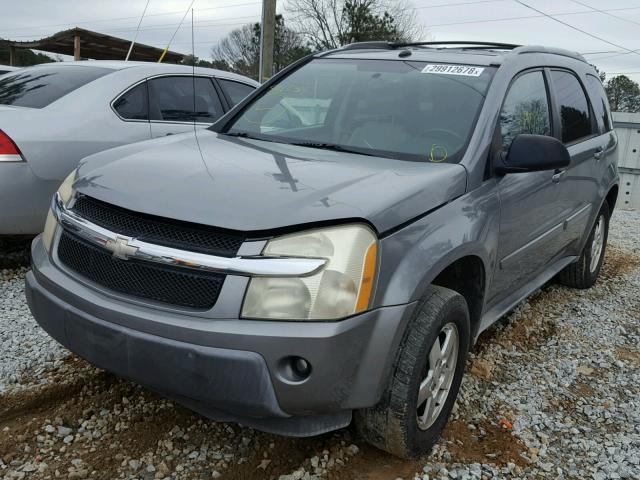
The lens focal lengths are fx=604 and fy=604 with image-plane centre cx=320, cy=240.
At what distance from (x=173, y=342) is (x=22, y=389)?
4.54 feet

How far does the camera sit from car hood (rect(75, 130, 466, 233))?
211 centimetres

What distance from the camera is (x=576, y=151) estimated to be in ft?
13.1

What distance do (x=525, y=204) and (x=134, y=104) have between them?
322cm

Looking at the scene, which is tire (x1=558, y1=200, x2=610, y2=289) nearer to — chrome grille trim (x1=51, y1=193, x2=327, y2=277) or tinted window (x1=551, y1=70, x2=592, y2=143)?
tinted window (x1=551, y1=70, x2=592, y2=143)

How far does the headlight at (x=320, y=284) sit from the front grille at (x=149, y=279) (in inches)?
6.4

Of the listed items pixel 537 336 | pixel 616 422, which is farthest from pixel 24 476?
pixel 537 336

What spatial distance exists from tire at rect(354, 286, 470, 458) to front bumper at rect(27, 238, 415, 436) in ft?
0.37

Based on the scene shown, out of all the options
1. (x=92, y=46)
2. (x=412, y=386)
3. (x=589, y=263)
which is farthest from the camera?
(x=92, y=46)

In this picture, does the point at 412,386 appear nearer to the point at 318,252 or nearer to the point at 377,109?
the point at 318,252

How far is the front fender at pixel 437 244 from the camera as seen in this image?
7.09 feet

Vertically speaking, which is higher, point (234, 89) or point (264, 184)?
point (264, 184)

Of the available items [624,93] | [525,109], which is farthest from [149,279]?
[624,93]

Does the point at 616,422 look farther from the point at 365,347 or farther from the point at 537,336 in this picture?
the point at 365,347

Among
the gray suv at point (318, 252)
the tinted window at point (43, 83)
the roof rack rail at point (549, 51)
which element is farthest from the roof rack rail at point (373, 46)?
the tinted window at point (43, 83)
